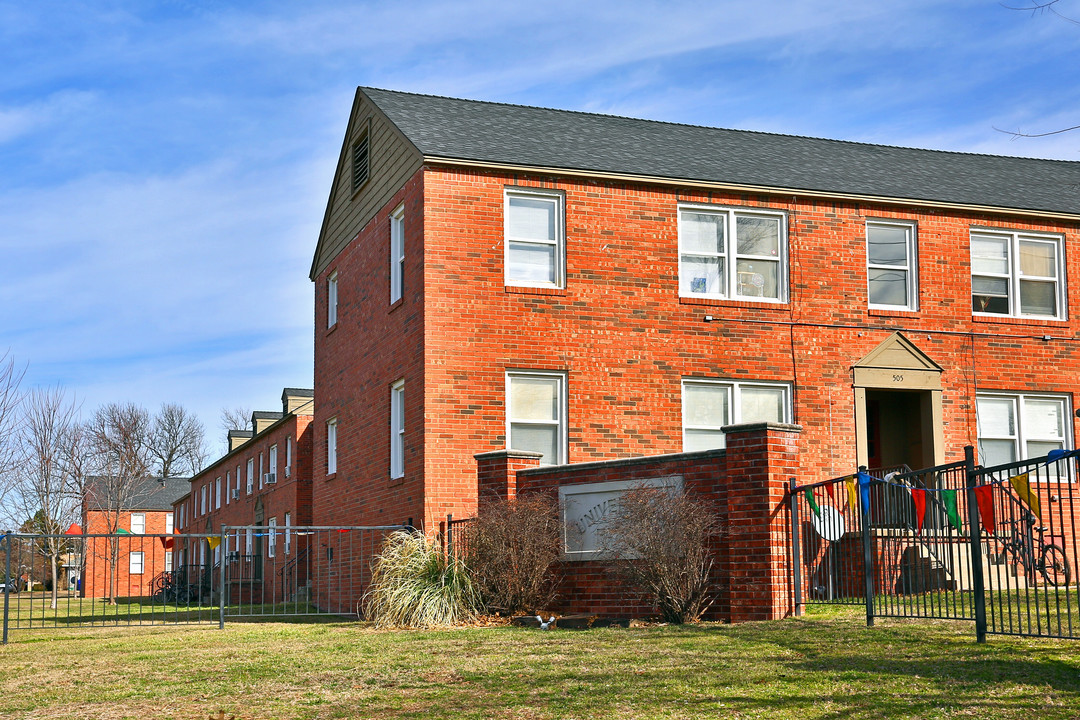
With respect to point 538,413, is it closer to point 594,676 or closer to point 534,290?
point 534,290

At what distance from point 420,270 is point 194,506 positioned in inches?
1634

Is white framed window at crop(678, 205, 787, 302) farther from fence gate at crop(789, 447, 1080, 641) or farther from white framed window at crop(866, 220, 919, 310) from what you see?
fence gate at crop(789, 447, 1080, 641)

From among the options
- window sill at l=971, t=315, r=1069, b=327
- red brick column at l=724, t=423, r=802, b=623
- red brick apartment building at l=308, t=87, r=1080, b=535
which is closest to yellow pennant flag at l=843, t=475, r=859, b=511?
red brick column at l=724, t=423, r=802, b=623

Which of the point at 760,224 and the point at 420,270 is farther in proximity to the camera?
the point at 760,224

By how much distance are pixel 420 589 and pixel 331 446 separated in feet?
34.7

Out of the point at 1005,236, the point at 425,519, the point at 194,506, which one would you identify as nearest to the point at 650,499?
the point at 425,519

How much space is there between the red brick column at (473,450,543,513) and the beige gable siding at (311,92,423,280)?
5.47 m

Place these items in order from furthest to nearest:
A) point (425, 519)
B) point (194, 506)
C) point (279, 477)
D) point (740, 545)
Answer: point (194, 506), point (279, 477), point (425, 519), point (740, 545)

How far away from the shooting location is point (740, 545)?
1270 cm

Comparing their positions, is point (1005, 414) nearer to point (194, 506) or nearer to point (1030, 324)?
point (1030, 324)

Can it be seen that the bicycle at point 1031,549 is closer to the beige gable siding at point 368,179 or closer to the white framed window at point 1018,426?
the white framed window at point 1018,426

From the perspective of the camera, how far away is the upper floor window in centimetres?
2258

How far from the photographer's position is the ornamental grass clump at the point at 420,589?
46.4 ft

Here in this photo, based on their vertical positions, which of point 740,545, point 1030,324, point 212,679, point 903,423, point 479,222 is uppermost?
point 479,222
